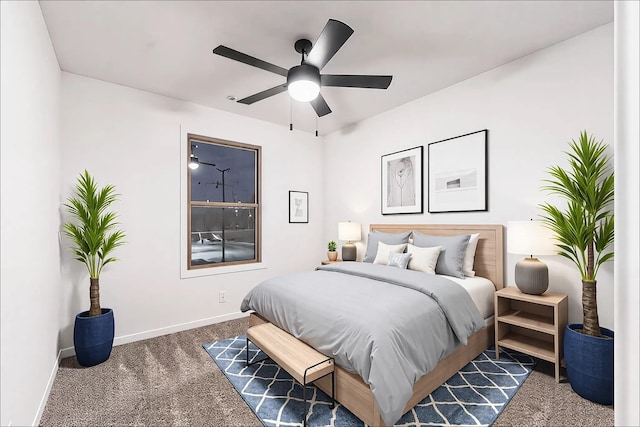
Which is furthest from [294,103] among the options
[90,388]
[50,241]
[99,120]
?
[90,388]

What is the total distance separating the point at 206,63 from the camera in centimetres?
290

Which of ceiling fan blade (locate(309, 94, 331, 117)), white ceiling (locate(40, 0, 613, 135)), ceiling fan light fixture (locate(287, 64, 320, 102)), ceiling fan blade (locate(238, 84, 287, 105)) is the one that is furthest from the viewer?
ceiling fan blade (locate(309, 94, 331, 117))

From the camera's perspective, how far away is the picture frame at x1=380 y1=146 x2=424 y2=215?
3.80 m

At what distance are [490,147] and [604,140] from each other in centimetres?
88

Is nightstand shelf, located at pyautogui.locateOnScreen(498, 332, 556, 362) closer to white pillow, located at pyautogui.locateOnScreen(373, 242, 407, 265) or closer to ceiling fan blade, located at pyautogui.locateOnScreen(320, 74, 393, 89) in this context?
white pillow, located at pyautogui.locateOnScreen(373, 242, 407, 265)

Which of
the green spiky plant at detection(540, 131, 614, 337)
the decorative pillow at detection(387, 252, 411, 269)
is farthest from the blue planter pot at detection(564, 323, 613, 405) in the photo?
the decorative pillow at detection(387, 252, 411, 269)

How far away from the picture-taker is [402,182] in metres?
3.97

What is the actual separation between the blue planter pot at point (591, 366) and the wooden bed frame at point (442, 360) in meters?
0.66

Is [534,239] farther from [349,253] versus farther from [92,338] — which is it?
[92,338]

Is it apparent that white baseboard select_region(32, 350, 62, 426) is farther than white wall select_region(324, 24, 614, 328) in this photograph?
No

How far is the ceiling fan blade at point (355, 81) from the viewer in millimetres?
2385

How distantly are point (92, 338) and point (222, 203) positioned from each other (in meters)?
2.03

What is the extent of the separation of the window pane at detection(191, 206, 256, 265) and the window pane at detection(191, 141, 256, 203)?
171mm

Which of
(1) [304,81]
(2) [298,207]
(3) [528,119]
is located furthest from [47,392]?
(3) [528,119]
